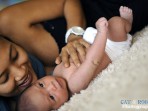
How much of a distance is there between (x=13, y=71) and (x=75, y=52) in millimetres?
239

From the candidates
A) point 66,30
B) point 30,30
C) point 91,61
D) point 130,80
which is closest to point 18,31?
point 30,30

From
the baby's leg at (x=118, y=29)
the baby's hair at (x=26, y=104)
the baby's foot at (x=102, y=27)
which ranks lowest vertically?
the baby's hair at (x=26, y=104)

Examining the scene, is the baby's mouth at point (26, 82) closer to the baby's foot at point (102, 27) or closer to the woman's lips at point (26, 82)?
the woman's lips at point (26, 82)

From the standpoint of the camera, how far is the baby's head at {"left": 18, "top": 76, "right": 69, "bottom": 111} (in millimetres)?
921

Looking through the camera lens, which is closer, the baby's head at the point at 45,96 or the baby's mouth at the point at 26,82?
the baby's head at the point at 45,96

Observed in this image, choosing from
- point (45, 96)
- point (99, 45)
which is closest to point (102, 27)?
point (99, 45)

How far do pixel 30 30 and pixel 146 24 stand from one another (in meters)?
0.52

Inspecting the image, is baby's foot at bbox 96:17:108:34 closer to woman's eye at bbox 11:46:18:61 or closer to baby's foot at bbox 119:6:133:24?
baby's foot at bbox 119:6:133:24

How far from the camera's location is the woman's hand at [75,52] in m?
1.01

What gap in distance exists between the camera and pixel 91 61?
3.01 feet

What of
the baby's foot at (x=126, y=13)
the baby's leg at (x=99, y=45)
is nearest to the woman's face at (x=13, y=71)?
the baby's leg at (x=99, y=45)

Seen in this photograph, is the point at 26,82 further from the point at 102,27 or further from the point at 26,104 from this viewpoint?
the point at 102,27

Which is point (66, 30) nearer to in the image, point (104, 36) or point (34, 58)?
point (34, 58)

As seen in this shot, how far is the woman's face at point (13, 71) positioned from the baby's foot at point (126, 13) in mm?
419
